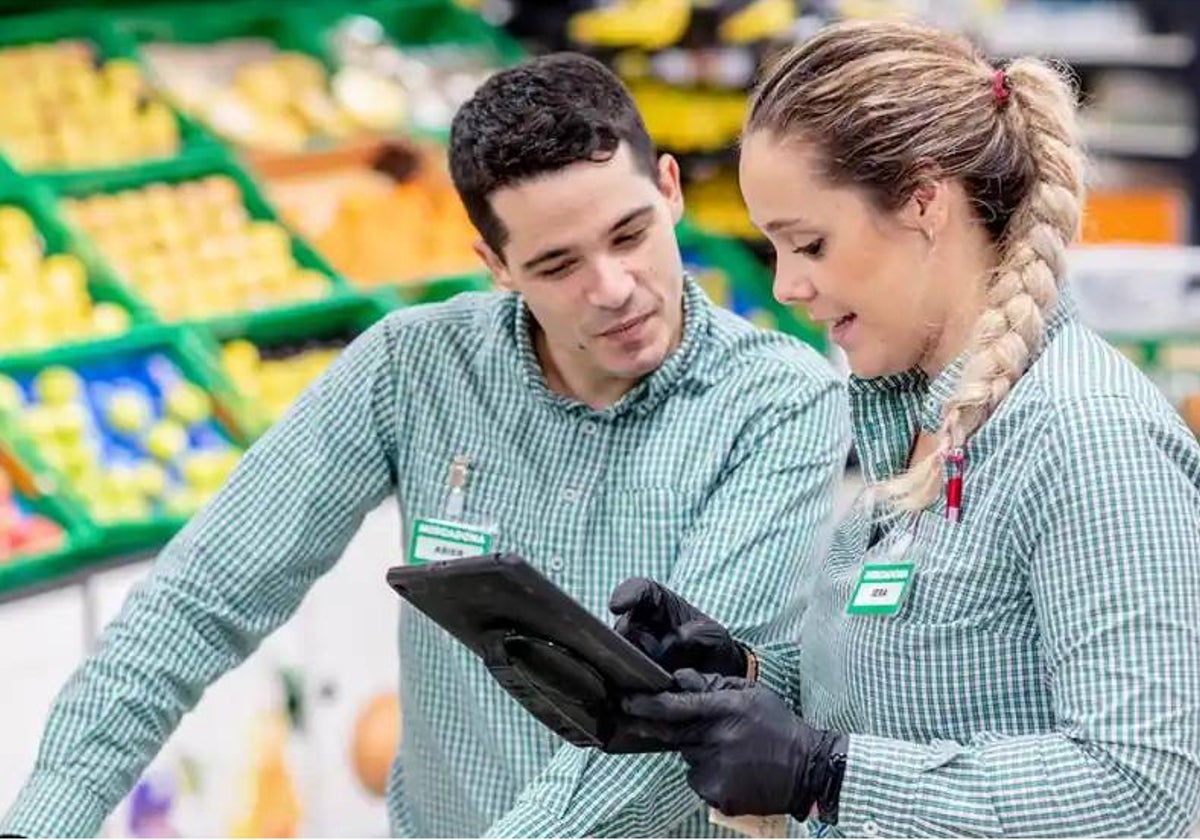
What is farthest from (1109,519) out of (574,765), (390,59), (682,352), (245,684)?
(390,59)

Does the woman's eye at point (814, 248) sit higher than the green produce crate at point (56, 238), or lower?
higher

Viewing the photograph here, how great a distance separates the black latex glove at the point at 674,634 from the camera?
2.13 meters

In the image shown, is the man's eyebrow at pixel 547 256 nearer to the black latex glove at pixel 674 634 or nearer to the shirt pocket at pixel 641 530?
the shirt pocket at pixel 641 530

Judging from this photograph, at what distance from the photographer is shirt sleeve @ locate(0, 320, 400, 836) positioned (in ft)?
8.02

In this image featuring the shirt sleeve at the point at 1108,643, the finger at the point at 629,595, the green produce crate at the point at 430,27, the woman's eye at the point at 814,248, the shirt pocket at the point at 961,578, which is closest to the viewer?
the shirt sleeve at the point at 1108,643

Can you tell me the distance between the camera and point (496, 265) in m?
2.71

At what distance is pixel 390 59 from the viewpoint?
6168 millimetres

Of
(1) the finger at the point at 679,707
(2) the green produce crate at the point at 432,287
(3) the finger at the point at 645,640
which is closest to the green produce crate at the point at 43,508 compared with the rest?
(2) the green produce crate at the point at 432,287

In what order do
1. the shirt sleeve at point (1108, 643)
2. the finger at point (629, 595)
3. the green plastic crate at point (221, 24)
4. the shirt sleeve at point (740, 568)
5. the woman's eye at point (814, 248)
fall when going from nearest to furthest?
the shirt sleeve at point (1108, 643) < the woman's eye at point (814, 248) < the finger at point (629, 595) < the shirt sleeve at point (740, 568) < the green plastic crate at point (221, 24)

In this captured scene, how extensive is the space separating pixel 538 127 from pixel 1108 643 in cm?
111

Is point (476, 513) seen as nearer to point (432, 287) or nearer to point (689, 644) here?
point (689, 644)

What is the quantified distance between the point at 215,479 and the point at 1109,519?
3.13 meters

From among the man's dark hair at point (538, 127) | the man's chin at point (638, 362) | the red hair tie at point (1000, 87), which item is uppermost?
the red hair tie at point (1000, 87)

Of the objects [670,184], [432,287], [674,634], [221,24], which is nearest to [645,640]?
[674,634]
